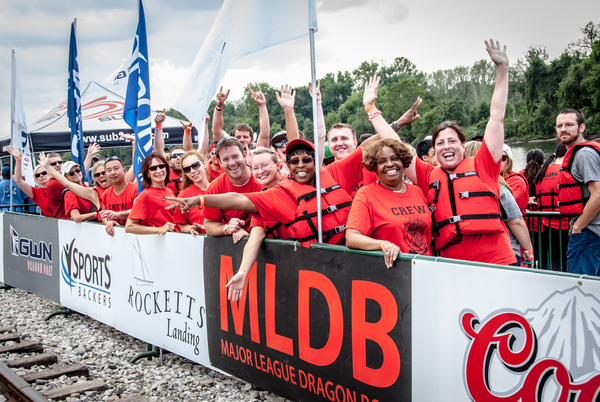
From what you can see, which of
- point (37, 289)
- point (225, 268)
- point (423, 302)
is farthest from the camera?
point (37, 289)

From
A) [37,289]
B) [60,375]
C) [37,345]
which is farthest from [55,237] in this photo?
[60,375]

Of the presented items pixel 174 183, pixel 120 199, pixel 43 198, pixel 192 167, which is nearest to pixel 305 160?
pixel 192 167

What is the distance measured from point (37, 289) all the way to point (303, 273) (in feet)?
21.4

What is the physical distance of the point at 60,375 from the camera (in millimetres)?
5332

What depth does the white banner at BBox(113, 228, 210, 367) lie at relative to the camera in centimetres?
507

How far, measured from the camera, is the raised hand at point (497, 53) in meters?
3.68

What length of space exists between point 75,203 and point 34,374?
2715mm

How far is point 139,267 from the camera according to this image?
587 centimetres

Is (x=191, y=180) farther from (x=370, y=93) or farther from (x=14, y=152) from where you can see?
(x=14, y=152)

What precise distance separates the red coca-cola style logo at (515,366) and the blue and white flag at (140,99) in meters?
5.40

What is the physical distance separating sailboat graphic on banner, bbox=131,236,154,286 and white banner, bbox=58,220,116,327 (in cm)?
31

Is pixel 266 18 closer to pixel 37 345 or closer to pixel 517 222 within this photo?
pixel 517 222

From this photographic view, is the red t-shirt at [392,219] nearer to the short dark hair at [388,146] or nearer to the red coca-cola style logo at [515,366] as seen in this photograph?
the short dark hair at [388,146]

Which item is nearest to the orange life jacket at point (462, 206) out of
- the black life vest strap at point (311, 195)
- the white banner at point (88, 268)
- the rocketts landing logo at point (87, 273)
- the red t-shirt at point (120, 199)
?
the black life vest strap at point (311, 195)
